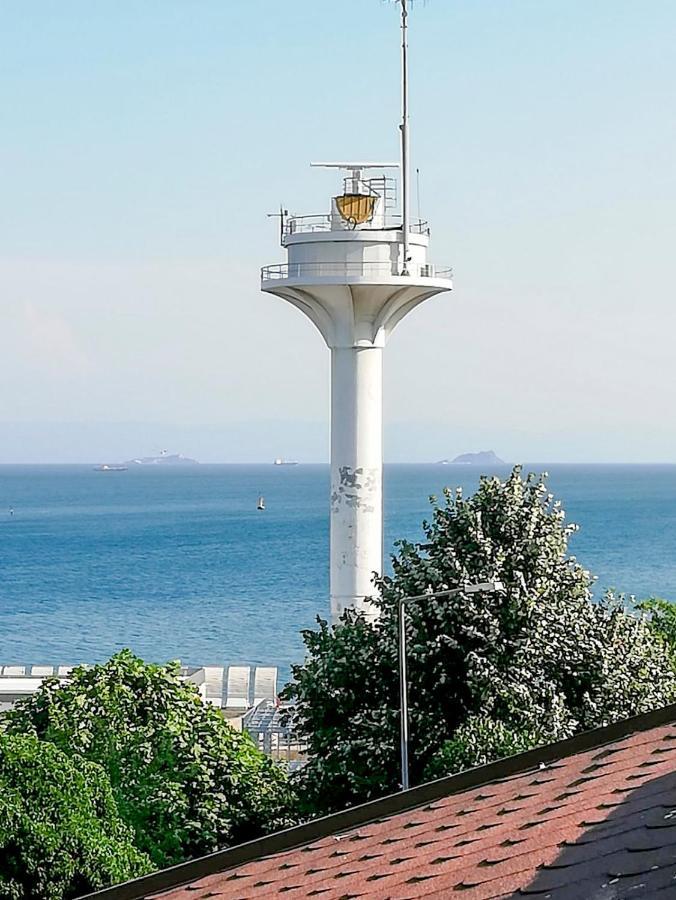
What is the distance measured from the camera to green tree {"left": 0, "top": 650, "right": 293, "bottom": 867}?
74.9 feet

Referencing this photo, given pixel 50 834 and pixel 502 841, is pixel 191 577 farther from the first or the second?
pixel 502 841

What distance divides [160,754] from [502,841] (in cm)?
1900

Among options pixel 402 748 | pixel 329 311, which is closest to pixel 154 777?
pixel 402 748

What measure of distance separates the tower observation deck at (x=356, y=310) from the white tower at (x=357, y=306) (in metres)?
0.02

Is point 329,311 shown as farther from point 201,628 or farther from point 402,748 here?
point 201,628

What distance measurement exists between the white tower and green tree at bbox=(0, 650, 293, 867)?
1055cm

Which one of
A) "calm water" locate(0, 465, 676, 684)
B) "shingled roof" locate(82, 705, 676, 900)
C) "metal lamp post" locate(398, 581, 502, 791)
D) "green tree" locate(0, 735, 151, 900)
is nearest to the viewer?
"shingled roof" locate(82, 705, 676, 900)

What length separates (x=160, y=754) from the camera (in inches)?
933

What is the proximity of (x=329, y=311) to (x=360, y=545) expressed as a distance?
566cm

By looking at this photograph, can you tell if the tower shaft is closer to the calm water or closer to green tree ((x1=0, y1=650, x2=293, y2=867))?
green tree ((x1=0, y1=650, x2=293, y2=867))

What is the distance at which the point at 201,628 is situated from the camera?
106 meters

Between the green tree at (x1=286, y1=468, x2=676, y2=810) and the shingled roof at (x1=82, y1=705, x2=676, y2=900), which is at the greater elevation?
the shingled roof at (x1=82, y1=705, x2=676, y2=900)

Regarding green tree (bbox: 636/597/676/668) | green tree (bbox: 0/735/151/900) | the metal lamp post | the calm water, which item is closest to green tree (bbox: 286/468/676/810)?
the metal lamp post

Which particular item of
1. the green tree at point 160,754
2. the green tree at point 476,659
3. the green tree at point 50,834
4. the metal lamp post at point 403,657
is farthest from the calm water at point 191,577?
the green tree at point 50,834
